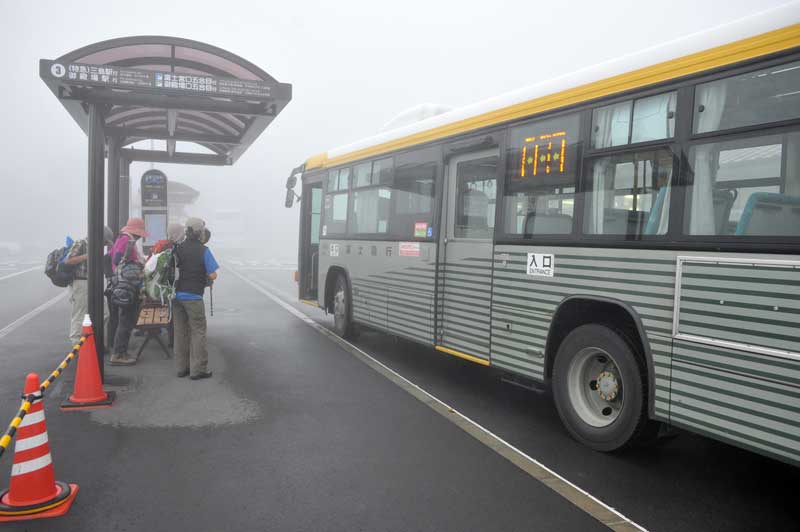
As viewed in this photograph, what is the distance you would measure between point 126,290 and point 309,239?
4.56 metres

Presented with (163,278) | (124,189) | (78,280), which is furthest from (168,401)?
(124,189)

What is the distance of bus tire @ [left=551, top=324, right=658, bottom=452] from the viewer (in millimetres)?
4535

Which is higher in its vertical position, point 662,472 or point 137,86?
point 137,86

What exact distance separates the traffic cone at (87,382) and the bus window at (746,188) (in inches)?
209

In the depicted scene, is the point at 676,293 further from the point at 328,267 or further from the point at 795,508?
the point at 328,267

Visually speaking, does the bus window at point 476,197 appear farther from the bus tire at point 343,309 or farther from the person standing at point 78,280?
the person standing at point 78,280

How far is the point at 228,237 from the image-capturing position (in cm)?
7869

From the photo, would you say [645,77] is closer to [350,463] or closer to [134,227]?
[350,463]

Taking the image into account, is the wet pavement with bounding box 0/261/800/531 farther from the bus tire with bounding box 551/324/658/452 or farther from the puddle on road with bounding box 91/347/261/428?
the bus tire with bounding box 551/324/658/452

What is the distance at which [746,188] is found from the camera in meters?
3.87

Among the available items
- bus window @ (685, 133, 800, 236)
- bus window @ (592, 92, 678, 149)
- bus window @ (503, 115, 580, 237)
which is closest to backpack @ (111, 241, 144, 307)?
bus window @ (503, 115, 580, 237)

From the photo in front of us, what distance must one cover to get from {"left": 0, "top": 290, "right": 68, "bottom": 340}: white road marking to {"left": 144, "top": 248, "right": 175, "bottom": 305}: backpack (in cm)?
431

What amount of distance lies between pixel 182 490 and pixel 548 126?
4.10 metres

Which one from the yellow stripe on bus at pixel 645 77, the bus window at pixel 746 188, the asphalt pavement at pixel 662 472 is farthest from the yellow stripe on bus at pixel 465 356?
the bus window at pixel 746 188
